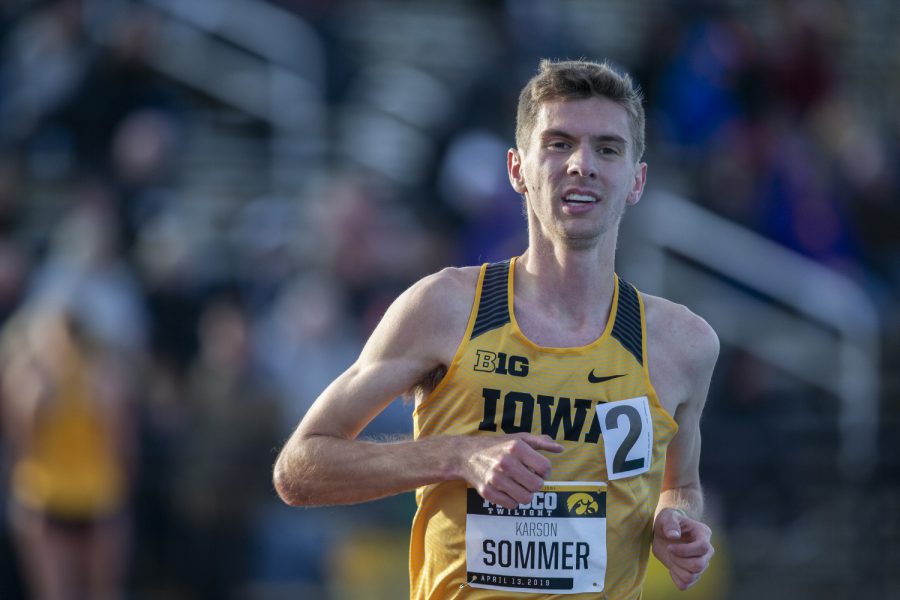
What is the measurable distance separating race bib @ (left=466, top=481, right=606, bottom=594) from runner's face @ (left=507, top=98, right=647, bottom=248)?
74 centimetres

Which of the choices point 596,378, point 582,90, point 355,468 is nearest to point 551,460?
point 596,378

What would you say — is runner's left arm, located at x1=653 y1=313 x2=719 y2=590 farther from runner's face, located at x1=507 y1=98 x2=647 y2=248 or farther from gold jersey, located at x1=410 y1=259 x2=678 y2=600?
runner's face, located at x1=507 y1=98 x2=647 y2=248

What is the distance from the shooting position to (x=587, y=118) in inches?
171

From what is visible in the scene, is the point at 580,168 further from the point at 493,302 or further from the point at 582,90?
the point at 493,302

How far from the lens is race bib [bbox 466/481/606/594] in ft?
14.0

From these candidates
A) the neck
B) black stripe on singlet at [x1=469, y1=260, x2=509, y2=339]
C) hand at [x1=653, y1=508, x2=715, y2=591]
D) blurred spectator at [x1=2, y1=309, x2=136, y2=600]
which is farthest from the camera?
blurred spectator at [x1=2, y1=309, x2=136, y2=600]

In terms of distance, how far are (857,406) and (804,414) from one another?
395mm

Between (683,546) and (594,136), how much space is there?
46.2 inches

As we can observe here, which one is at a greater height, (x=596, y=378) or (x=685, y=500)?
(x=596, y=378)

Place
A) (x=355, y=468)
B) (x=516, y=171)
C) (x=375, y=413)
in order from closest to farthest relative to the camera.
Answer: (x=355, y=468) → (x=375, y=413) → (x=516, y=171)

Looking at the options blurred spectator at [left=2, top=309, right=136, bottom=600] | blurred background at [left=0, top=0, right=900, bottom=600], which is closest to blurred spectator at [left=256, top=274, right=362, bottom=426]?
blurred background at [left=0, top=0, right=900, bottom=600]

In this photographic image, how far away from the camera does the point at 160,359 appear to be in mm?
10055

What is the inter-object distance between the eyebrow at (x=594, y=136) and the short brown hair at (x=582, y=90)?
67 mm

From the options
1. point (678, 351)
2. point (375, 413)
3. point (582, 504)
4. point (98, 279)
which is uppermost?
point (98, 279)
